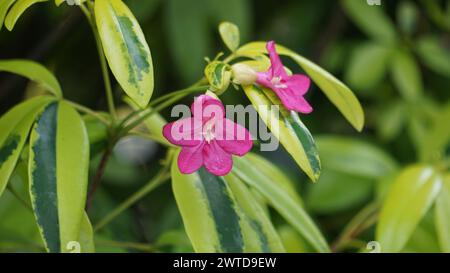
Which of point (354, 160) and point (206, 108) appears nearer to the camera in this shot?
point (206, 108)

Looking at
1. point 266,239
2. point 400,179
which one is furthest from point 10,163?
point 400,179

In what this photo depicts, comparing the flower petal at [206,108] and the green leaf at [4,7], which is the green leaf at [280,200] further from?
the green leaf at [4,7]

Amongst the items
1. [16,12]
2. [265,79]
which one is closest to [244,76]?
[265,79]

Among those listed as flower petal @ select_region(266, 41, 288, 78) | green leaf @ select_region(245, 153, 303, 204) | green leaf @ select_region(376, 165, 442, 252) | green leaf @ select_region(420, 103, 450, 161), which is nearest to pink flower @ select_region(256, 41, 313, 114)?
flower petal @ select_region(266, 41, 288, 78)

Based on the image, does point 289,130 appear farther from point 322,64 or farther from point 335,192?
point 322,64

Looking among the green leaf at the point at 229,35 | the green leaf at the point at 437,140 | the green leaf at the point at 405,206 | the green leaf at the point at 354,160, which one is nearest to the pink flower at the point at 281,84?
the green leaf at the point at 229,35

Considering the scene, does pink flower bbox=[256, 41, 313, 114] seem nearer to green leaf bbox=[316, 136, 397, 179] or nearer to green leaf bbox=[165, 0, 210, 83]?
green leaf bbox=[316, 136, 397, 179]
